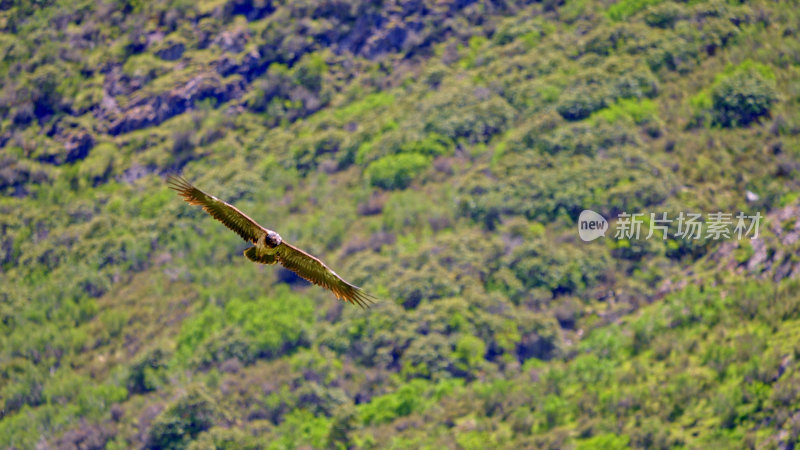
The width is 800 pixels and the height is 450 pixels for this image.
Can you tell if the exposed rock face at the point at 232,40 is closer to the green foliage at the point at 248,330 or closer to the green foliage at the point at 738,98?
the green foliage at the point at 248,330

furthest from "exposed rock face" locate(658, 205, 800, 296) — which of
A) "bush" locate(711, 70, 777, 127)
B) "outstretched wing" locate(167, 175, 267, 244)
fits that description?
"outstretched wing" locate(167, 175, 267, 244)

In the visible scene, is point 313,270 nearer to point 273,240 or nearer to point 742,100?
point 273,240

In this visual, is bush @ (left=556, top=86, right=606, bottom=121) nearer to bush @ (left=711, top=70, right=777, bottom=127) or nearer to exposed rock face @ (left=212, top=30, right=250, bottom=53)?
bush @ (left=711, top=70, right=777, bottom=127)

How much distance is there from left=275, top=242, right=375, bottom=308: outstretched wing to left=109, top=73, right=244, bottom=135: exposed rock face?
187ft

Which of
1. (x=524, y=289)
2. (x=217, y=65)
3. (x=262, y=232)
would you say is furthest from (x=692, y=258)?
(x=262, y=232)

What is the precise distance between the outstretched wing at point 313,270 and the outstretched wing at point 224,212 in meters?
0.53

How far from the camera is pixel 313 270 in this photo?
22.1 m

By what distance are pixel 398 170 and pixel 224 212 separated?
49.3 metres

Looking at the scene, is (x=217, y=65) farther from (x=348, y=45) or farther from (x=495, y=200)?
(x=495, y=200)

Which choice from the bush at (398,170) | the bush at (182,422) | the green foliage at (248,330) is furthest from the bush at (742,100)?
the bush at (182,422)

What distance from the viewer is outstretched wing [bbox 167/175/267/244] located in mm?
20625

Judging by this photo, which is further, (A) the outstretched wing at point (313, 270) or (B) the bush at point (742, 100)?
(B) the bush at point (742, 100)

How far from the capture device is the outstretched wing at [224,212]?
812 inches

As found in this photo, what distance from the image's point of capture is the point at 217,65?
261 ft
